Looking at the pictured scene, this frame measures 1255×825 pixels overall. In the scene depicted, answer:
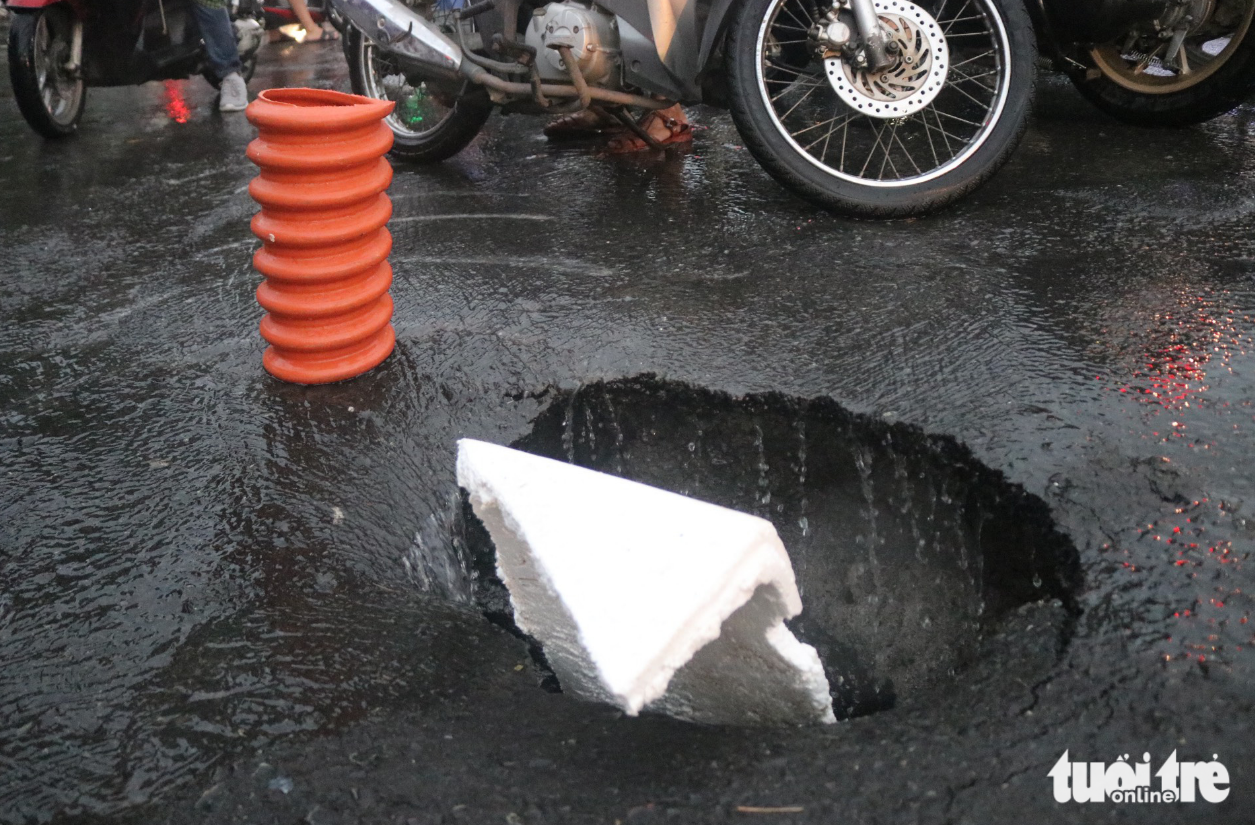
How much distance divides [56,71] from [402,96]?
Result: 8.12 feet

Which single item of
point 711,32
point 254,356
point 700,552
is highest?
point 711,32

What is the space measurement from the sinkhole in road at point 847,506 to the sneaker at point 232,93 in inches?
210

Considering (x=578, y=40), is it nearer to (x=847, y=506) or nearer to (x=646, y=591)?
(x=847, y=506)

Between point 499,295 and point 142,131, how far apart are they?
4.43 m

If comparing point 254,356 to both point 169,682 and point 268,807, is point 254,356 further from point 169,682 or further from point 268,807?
point 268,807

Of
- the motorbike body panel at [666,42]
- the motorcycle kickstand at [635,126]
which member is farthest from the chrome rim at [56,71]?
the motorbike body panel at [666,42]

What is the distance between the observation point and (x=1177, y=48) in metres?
4.42

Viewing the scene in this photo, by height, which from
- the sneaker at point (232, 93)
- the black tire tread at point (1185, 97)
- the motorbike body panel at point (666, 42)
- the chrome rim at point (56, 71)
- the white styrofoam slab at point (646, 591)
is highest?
the motorbike body panel at point (666, 42)

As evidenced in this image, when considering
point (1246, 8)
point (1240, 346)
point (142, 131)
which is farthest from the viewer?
point (142, 131)

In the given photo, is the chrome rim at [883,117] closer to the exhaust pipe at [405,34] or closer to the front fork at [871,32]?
the front fork at [871,32]

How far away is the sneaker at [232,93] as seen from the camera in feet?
22.6

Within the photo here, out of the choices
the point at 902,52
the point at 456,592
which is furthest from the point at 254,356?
the point at 902,52

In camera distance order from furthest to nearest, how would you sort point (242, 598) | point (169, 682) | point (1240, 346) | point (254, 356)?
point (254, 356) → point (1240, 346) → point (242, 598) → point (169, 682)

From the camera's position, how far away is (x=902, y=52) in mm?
3611
